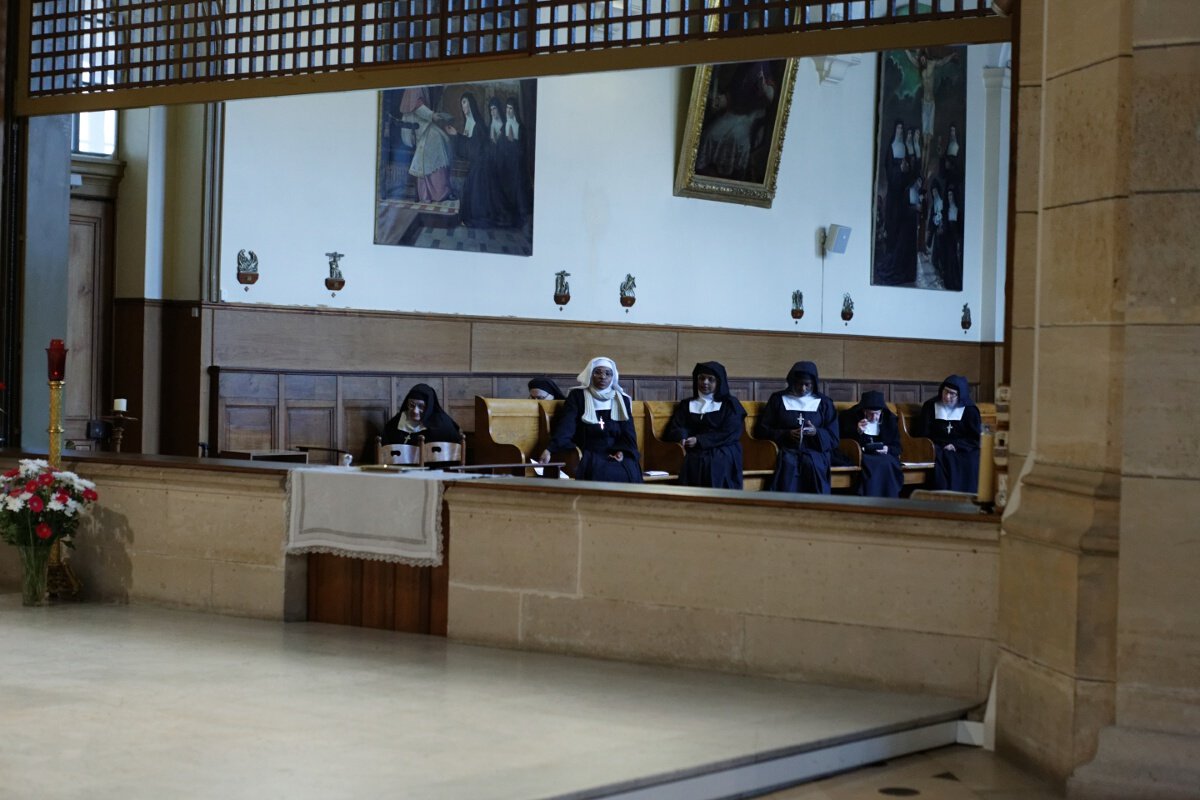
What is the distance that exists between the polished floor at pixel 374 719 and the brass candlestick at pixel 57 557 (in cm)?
79

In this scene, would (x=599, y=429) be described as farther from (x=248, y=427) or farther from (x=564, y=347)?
(x=564, y=347)

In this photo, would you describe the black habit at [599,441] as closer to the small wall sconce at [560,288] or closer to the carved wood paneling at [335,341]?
the carved wood paneling at [335,341]

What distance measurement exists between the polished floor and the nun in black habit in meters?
5.32

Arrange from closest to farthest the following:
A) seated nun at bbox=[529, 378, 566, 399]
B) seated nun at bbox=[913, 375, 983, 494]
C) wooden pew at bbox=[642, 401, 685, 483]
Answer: wooden pew at bbox=[642, 401, 685, 483] → seated nun at bbox=[529, 378, 566, 399] → seated nun at bbox=[913, 375, 983, 494]

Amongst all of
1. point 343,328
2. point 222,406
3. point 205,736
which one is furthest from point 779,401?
point 205,736

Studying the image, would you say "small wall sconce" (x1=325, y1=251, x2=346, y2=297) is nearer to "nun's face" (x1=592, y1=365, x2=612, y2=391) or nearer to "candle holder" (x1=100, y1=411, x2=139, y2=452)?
"candle holder" (x1=100, y1=411, x2=139, y2=452)

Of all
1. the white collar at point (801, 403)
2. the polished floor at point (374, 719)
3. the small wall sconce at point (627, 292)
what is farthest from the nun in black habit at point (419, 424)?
the polished floor at point (374, 719)

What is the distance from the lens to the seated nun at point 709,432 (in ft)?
40.1

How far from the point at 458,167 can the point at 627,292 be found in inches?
101

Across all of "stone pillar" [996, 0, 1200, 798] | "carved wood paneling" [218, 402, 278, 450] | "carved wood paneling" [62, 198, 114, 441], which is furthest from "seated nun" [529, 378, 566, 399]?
"stone pillar" [996, 0, 1200, 798]

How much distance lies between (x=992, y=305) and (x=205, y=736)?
15685 mm

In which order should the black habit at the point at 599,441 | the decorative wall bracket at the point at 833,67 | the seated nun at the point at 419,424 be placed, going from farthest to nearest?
the decorative wall bracket at the point at 833,67 → the seated nun at the point at 419,424 → the black habit at the point at 599,441

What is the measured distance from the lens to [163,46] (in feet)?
28.1

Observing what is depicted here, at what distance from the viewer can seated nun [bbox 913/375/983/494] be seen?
558 inches
